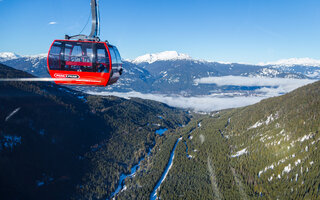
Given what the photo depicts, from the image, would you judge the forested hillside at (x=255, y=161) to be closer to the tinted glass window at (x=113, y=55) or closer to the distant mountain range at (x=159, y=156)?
the distant mountain range at (x=159, y=156)

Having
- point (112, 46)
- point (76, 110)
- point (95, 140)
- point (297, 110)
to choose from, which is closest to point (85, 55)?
point (112, 46)

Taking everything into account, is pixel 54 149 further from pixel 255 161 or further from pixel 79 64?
pixel 79 64

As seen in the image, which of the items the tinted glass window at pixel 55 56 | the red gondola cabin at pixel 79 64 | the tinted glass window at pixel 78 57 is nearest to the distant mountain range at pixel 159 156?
the red gondola cabin at pixel 79 64

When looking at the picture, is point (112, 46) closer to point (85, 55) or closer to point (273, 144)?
point (85, 55)

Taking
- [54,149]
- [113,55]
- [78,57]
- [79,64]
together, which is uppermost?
[113,55]

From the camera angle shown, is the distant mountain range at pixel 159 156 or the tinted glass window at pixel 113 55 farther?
the distant mountain range at pixel 159 156

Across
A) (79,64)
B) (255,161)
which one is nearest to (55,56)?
(79,64)
